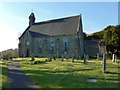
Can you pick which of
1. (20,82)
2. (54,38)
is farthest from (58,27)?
(20,82)

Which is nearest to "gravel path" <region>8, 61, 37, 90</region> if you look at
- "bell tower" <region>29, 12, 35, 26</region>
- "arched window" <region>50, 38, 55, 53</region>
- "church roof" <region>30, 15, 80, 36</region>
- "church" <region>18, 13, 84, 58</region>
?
"church" <region>18, 13, 84, 58</region>

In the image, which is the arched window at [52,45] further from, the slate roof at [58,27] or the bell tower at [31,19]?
the bell tower at [31,19]

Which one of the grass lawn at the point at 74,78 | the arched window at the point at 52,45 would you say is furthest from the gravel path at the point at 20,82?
the arched window at the point at 52,45

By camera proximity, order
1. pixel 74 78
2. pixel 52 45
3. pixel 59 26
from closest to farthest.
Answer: pixel 74 78 → pixel 52 45 → pixel 59 26

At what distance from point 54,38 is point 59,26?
4.15 meters

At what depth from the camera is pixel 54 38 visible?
232 ft

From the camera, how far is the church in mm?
66500

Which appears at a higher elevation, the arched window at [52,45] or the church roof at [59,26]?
the church roof at [59,26]

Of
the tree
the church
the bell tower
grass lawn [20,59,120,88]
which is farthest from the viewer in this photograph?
the bell tower

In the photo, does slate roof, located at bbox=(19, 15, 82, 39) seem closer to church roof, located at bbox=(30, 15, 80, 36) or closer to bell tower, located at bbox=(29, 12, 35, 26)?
church roof, located at bbox=(30, 15, 80, 36)

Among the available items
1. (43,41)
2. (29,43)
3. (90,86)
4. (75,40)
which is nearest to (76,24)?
(75,40)

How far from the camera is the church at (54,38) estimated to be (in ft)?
218

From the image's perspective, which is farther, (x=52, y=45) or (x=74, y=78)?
(x=52, y=45)

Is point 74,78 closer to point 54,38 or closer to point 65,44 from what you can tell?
point 65,44
